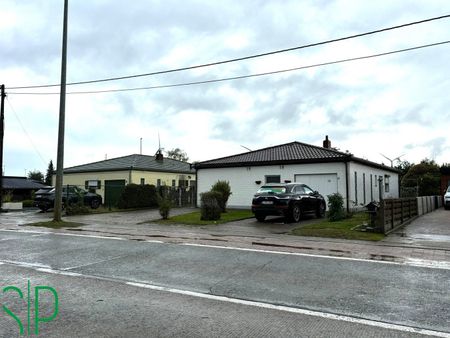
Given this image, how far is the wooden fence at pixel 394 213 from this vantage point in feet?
40.3

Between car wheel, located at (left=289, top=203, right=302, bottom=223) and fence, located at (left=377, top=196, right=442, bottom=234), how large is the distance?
3710 mm

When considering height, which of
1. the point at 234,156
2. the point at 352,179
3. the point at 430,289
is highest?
the point at 234,156

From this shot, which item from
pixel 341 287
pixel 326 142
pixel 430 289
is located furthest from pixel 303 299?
pixel 326 142

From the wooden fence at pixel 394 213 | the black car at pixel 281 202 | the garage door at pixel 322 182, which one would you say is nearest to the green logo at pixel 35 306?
the wooden fence at pixel 394 213

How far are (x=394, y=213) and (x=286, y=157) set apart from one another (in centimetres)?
931

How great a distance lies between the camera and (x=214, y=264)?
7.73 metres

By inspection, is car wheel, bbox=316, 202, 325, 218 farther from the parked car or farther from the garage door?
the parked car

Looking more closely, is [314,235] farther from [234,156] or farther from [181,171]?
[181,171]

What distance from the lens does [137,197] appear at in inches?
1048

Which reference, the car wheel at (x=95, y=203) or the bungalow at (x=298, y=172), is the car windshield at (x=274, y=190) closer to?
the bungalow at (x=298, y=172)

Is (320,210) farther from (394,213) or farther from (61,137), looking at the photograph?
(61,137)

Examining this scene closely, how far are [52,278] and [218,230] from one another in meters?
7.82

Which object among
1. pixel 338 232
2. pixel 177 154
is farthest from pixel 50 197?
pixel 177 154

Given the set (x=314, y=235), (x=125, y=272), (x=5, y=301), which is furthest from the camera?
(x=314, y=235)
